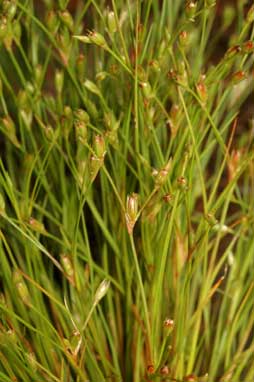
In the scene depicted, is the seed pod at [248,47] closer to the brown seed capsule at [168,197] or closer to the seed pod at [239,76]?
the seed pod at [239,76]

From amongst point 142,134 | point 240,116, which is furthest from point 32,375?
point 240,116

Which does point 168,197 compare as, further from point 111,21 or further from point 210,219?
point 111,21

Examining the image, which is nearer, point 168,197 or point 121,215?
point 168,197

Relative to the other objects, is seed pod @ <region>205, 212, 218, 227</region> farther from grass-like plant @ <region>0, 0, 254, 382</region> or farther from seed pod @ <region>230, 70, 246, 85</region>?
seed pod @ <region>230, 70, 246, 85</region>

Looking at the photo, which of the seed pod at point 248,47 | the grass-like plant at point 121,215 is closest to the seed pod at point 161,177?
the grass-like plant at point 121,215

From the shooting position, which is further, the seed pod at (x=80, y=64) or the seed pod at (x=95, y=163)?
the seed pod at (x=80, y=64)

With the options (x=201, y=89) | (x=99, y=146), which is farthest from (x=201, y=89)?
(x=99, y=146)

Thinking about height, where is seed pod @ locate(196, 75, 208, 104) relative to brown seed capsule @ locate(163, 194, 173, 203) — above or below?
above

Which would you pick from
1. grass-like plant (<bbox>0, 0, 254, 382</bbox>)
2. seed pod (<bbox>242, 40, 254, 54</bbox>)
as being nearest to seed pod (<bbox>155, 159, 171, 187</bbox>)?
grass-like plant (<bbox>0, 0, 254, 382</bbox>)
